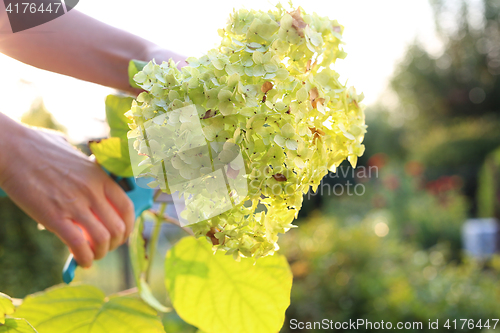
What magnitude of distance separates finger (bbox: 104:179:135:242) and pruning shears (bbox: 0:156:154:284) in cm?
2

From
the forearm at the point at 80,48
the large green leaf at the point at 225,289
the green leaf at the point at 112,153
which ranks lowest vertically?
the large green leaf at the point at 225,289

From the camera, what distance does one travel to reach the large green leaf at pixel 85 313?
17.2 inches

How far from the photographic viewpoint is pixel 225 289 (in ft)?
1.55

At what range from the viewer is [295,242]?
247cm

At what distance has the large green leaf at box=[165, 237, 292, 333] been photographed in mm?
443

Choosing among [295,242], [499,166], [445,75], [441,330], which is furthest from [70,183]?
[445,75]

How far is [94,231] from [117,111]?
15cm

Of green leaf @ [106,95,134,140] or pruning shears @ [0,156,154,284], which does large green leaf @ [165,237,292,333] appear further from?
green leaf @ [106,95,134,140]

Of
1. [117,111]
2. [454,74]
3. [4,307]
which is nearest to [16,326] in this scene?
[4,307]

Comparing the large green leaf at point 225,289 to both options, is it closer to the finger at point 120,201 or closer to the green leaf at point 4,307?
the finger at point 120,201

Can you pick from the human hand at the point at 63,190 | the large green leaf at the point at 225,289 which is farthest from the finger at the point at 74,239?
the large green leaf at the point at 225,289

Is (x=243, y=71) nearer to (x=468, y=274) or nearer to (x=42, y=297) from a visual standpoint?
(x=42, y=297)

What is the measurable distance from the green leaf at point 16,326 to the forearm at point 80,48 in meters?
0.31

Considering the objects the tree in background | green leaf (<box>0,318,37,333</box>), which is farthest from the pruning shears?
the tree in background
